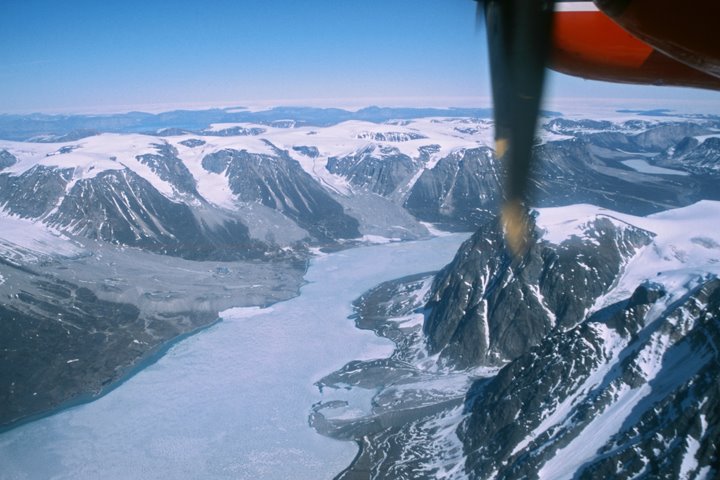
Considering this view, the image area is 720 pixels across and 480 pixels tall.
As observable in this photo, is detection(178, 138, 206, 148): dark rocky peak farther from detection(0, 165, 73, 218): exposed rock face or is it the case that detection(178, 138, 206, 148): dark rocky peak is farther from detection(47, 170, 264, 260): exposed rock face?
detection(0, 165, 73, 218): exposed rock face

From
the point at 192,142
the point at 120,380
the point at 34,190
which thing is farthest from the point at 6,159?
the point at 120,380

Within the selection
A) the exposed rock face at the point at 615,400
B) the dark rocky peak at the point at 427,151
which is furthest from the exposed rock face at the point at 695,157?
the exposed rock face at the point at 615,400

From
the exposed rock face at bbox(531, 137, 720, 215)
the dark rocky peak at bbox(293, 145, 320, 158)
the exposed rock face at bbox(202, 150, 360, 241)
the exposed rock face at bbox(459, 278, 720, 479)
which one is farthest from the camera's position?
the dark rocky peak at bbox(293, 145, 320, 158)

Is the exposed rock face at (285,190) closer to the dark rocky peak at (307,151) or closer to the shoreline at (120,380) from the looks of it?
the dark rocky peak at (307,151)

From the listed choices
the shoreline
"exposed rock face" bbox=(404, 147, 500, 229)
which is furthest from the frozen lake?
"exposed rock face" bbox=(404, 147, 500, 229)

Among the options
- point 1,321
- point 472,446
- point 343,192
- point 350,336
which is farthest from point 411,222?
point 472,446

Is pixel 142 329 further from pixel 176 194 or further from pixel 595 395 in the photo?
pixel 176 194
